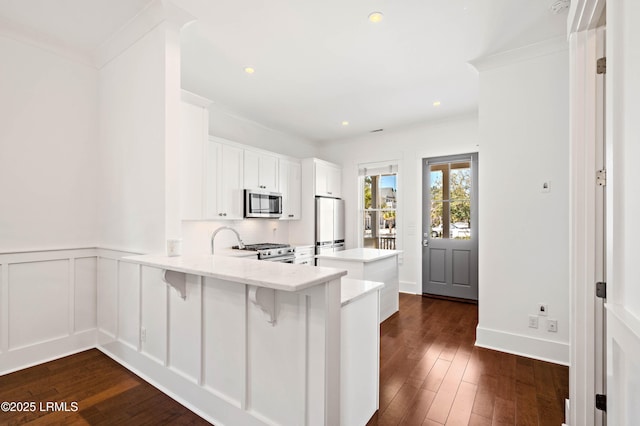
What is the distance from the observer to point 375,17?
7.84ft

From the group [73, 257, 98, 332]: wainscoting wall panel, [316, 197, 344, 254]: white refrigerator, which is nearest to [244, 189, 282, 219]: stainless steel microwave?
[316, 197, 344, 254]: white refrigerator

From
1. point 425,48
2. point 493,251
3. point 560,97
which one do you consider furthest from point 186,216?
point 560,97

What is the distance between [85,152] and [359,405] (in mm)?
3348

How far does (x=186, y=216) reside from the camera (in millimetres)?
3379

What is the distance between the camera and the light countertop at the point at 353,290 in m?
1.65

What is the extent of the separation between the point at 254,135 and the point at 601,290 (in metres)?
4.71

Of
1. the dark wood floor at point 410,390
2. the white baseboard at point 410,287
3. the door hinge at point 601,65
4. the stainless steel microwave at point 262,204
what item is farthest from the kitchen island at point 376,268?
the door hinge at point 601,65

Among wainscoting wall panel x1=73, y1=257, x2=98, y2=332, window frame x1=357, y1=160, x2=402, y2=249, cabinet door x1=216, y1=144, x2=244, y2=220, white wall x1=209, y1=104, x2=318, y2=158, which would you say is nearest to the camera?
wainscoting wall panel x1=73, y1=257, x2=98, y2=332

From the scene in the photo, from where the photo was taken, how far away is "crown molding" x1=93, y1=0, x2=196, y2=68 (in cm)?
229

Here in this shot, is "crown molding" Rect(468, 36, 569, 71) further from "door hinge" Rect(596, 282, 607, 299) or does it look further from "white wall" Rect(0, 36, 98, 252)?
"white wall" Rect(0, 36, 98, 252)

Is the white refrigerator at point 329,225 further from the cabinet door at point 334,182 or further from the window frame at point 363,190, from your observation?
the window frame at point 363,190

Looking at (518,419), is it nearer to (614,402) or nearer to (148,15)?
(614,402)

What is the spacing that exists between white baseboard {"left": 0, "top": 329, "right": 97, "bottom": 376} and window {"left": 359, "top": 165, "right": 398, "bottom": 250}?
4.39 metres

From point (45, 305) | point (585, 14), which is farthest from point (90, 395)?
point (585, 14)
